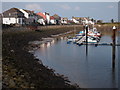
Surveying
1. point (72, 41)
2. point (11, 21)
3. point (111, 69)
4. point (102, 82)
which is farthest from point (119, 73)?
point (11, 21)

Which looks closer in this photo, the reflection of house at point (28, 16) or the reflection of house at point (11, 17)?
the reflection of house at point (11, 17)

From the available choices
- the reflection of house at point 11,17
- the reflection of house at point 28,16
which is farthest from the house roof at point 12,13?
the reflection of house at point 28,16

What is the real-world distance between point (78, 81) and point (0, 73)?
4.28m

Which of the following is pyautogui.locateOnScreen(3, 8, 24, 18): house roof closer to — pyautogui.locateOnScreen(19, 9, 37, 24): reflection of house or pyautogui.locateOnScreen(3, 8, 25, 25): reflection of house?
pyautogui.locateOnScreen(3, 8, 25, 25): reflection of house

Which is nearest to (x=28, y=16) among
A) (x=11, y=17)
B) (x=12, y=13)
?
(x=12, y=13)

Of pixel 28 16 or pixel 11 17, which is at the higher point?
pixel 28 16

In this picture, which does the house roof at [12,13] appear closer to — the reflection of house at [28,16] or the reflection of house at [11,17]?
the reflection of house at [11,17]

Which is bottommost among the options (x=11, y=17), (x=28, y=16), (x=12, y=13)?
(x=11, y=17)

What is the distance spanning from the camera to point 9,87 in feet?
25.1

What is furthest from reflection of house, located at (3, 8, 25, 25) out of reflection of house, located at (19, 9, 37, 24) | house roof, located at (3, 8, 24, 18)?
reflection of house, located at (19, 9, 37, 24)

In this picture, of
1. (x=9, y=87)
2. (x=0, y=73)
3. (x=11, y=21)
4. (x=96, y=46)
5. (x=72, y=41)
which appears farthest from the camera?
(x=11, y=21)

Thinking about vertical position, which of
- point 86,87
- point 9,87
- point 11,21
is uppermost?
point 11,21

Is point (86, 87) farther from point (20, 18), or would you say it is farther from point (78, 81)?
point (20, 18)

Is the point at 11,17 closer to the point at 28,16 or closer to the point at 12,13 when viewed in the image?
the point at 12,13
